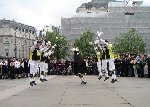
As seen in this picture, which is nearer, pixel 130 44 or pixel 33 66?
pixel 33 66

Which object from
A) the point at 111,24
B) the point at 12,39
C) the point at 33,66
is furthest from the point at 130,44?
the point at 33,66

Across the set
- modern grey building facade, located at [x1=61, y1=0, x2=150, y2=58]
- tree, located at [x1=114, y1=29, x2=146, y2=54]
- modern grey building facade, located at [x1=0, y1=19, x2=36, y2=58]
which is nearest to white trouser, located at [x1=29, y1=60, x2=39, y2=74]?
tree, located at [x1=114, y1=29, x2=146, y2=54]

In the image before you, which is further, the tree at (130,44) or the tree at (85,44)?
the tree at (85,44)

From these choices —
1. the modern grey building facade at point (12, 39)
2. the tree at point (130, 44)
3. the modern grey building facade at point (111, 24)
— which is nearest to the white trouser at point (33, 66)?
the tree at point (130, 44)

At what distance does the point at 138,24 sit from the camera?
133 m

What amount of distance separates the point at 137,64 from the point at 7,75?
10408 mm

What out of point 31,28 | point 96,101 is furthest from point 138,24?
point 96,101

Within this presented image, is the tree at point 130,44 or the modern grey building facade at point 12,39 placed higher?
the modern grey building facade at point 12,39

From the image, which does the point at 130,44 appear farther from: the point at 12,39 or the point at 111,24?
the point at 12,39

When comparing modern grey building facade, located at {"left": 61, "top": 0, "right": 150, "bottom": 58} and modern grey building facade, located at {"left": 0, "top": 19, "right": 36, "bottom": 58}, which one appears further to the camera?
modern grey building facade, located at {"left": 0, "top": 19, "right": 36, "bottom": 58}

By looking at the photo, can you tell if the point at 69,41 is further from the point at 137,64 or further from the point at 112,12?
the point at 137,64

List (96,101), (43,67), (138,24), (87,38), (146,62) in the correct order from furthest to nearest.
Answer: (138,24)
(87,38)
(146,62)
(43,67)
(96,101)

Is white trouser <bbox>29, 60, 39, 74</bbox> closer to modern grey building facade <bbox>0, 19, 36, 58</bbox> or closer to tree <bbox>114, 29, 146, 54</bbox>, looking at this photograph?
tree <bbox>114, 29, 146, 54</bbox>

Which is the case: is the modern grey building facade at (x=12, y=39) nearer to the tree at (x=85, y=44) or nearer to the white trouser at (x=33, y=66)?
the tree at (x=85, y=44)
